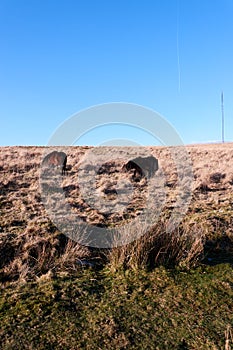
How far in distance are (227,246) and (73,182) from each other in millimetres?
6047

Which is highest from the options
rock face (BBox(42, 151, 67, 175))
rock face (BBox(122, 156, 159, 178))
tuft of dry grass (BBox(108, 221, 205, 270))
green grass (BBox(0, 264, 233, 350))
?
rock face (BBox(42, 151, 67, 175))

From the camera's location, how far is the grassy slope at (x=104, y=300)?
3.19 metres

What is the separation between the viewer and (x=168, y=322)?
135 inches

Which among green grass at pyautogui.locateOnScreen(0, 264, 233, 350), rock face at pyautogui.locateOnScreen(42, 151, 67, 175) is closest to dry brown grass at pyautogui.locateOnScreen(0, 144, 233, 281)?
green grass at pyautogui.locateOnScreen(0, 264, 233, 350)

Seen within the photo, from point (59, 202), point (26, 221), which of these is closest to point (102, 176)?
point (59, 202)

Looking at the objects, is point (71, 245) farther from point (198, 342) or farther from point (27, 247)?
point (198, 342)

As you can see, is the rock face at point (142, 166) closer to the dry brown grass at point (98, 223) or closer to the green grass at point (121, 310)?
the dry brown grass at point (98, 223)

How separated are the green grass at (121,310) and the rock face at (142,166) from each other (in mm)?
7431

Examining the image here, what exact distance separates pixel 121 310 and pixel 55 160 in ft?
36.9

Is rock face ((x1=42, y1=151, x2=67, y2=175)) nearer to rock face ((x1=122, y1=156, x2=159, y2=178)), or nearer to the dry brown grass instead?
the dry brown grass

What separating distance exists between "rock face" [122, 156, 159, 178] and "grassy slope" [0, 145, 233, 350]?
606 centimetres

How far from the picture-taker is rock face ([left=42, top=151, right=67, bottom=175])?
1390 centimetres

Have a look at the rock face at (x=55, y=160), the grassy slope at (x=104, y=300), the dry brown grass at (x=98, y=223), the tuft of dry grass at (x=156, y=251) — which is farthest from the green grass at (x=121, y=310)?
the rock face at (x=55, y=160)

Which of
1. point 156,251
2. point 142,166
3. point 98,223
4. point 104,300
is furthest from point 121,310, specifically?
point 142,166
